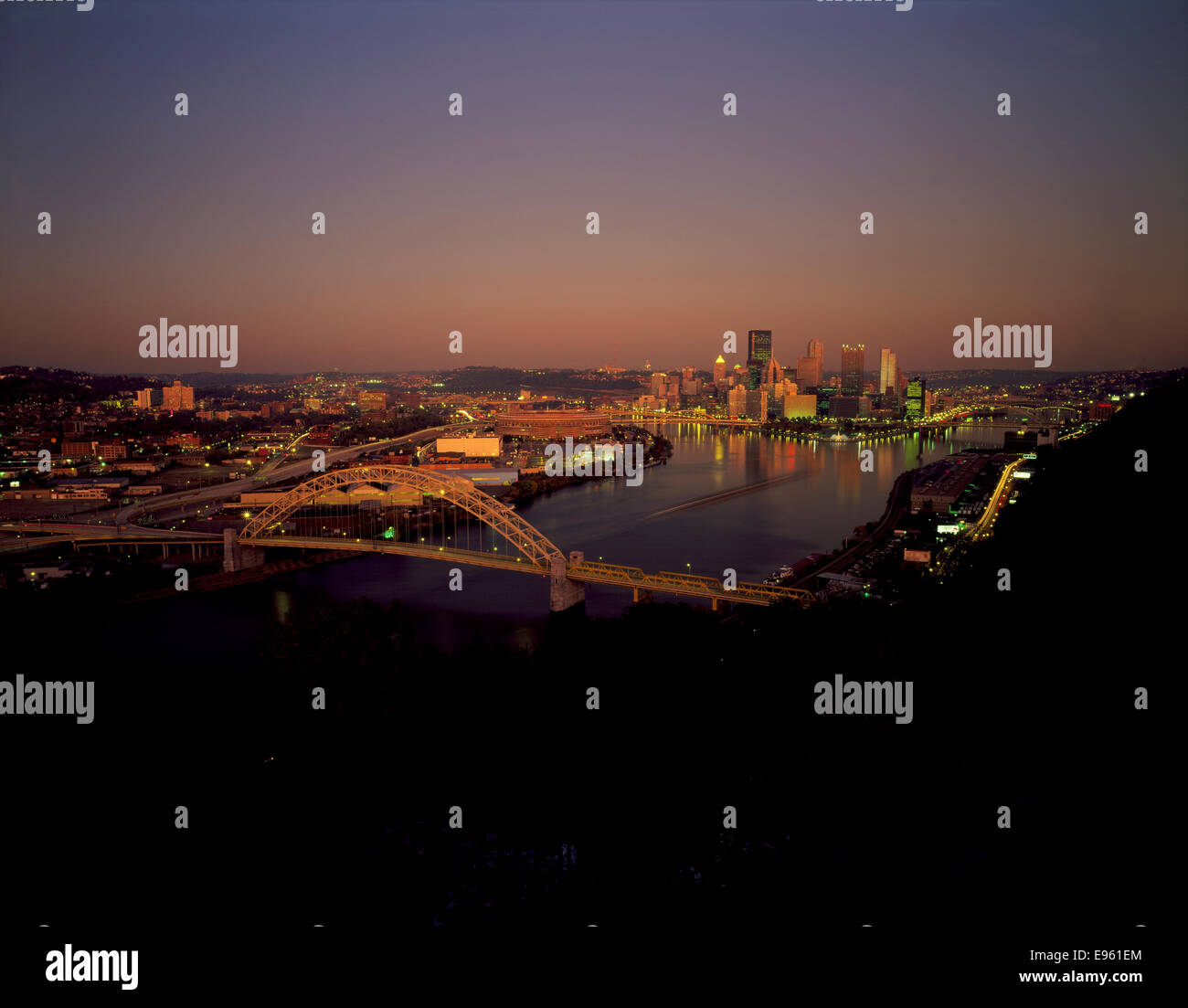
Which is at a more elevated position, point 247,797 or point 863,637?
point 863,637

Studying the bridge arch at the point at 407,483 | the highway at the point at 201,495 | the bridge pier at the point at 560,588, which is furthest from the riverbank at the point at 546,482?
the bridge pier at the point at 560,588

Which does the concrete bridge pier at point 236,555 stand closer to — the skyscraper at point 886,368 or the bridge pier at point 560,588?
the bridge pier at point 560,588

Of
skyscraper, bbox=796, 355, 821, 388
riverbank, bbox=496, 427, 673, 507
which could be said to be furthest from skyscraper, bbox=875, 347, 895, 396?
riverbank, bbox=496, 427, 673, 507

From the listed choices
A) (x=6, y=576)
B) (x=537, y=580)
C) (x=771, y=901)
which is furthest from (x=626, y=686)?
(x=6, y=576)

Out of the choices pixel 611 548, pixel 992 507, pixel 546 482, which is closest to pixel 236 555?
pixel 611 548

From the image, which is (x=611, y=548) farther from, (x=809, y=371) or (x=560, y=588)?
(x=809, y=371)
